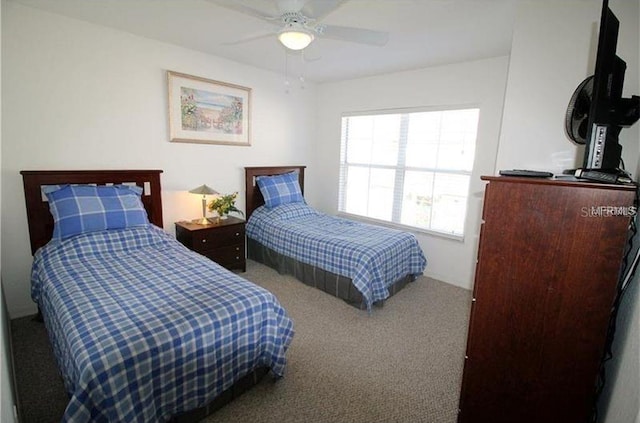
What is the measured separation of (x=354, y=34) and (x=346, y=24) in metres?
0.53

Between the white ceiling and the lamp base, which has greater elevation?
the white ceiling

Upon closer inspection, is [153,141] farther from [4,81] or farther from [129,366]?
[129,366]

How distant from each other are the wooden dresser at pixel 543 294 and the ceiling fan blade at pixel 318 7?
1189mm

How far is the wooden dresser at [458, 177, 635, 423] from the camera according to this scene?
1.13 m

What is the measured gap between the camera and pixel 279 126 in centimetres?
404

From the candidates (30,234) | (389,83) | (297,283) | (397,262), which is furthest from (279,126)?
(30,234)

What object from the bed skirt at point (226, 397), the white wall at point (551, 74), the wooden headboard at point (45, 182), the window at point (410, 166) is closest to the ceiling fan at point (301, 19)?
the white wall at point (551, 74)

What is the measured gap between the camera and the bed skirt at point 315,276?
2793 millimetres

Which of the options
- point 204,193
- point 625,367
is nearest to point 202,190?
point 204,193

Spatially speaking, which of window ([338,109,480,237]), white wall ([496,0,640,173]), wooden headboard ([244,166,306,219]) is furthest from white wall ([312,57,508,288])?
white wall ([496,0,640,173])

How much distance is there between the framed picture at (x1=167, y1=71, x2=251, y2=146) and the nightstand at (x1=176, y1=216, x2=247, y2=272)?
943 mm

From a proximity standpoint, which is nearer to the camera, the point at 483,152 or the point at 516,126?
the point at 516,126

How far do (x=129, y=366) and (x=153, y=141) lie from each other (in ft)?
7.69

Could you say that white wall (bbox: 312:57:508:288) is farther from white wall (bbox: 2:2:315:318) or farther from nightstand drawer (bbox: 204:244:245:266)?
nightstand drawer (bbox: 204:244:245:266)
